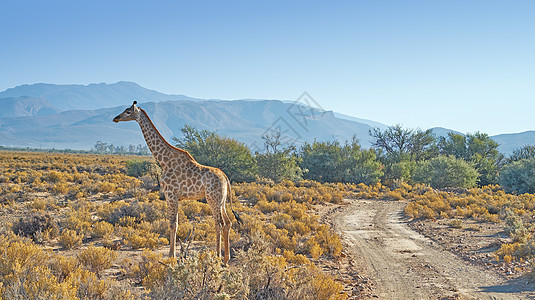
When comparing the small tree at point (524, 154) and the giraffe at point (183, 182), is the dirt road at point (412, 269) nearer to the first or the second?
the giraffe at point (183, 182)

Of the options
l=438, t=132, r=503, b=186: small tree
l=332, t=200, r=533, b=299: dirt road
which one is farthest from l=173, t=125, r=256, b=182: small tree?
l=438, t=132, r=503, b=186: small tree

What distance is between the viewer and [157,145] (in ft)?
24.2

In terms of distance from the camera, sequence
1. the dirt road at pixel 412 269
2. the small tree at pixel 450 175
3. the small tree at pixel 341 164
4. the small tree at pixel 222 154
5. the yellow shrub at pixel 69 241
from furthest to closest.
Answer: the small tree at pixel 341 164
the small tree at pixel 450 175
the small tree at pixel 222 154
the yellow shrub at pixel 69 241
the dirt road at pixel 412 269

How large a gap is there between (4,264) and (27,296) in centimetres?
190

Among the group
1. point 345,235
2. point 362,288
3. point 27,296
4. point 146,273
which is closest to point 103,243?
point 146,273

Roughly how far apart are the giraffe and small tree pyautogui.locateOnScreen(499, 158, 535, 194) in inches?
1034

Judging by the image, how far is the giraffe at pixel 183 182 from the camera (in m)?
7.04

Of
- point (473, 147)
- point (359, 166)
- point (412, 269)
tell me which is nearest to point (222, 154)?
point (359, 166)

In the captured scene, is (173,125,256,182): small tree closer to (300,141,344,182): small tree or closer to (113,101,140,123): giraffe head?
(300,141,344,182): small tree

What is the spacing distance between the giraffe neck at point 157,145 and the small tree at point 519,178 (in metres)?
27.0

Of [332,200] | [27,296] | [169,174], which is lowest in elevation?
[332,200]

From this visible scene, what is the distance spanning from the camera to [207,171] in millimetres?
7230

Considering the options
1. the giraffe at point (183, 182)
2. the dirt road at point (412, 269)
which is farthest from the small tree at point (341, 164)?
the giraffe at point (183, 182)

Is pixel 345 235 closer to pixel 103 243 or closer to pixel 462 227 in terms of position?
pixel 462 227
